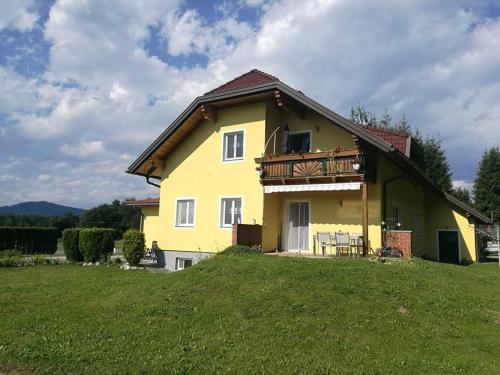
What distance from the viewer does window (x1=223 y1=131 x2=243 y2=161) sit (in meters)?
19.8

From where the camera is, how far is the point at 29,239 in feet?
109

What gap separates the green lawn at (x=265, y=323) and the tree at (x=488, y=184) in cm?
3739

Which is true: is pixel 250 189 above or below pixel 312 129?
below

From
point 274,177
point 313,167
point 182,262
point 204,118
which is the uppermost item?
point 204,118

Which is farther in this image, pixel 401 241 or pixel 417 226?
pixel 417 226

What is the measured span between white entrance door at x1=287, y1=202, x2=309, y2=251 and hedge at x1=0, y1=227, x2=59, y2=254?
2283cm


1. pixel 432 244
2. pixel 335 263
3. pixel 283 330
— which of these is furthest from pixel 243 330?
pixel 432 244

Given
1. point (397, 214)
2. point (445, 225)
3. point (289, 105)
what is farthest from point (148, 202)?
point (445, 225)

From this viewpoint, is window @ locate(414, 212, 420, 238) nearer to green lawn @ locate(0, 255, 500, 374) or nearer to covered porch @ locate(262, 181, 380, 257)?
covered porch @ locate(262, 181, 380, 257)

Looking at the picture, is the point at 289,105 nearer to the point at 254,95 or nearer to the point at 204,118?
the point at 254,95

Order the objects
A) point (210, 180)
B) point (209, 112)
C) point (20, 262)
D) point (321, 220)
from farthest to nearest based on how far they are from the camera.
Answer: point (20, 262) → point (210, 180) → point (209, 112) → point (321, 220)

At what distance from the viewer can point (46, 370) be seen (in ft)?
21.8

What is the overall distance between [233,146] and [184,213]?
4.30 metres

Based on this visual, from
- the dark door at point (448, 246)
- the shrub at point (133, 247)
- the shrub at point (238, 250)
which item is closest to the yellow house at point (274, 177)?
the shrub at point (238, 250)
